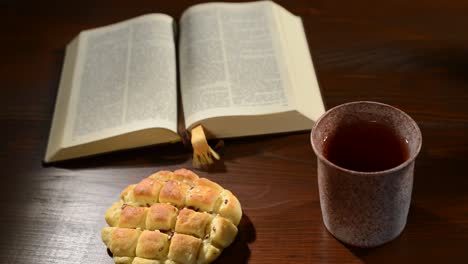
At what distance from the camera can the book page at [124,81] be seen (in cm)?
96

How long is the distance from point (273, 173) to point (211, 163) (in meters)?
0.10

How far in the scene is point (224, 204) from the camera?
0.79 m

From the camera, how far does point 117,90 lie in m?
1.03

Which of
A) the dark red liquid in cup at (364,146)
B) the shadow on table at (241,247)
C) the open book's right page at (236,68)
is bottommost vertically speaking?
the shadow on table at (241,247)

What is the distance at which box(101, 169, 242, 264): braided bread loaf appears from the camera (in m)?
0.75

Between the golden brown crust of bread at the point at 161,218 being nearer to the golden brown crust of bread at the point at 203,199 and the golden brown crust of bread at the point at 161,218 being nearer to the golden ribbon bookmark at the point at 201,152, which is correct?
the golden brown crust of bread at the point at 203,199

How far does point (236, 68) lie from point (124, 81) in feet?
0.69

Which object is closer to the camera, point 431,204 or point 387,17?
point 431,204

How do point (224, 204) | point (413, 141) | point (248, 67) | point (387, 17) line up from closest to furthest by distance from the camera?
point (413, 141) < point (224, 204) < point (248, 67) < point (387, 17)

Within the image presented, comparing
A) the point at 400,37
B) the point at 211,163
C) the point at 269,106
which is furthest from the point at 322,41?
the point at 211,163

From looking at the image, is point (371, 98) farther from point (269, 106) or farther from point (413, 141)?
point (413, 141)

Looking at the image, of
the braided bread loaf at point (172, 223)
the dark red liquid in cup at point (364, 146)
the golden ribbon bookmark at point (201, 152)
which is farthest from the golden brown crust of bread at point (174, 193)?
the dark red liquid in cup at point (364, 146)

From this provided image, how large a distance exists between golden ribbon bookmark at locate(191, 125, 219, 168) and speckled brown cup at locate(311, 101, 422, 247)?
0.22 meters

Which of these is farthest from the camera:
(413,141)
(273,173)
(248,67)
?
(248,67)
